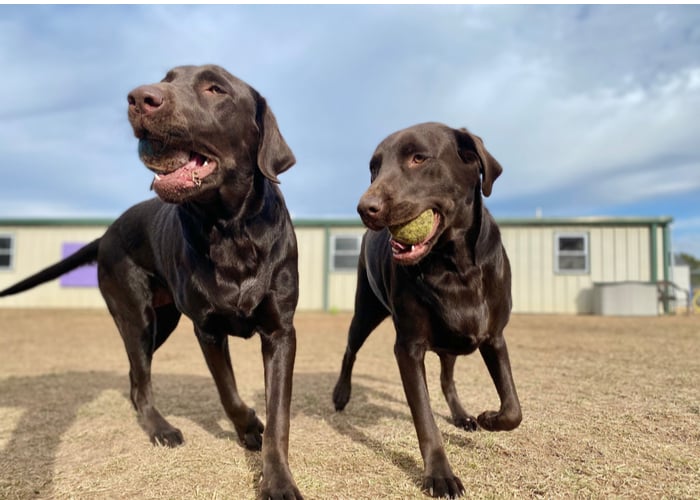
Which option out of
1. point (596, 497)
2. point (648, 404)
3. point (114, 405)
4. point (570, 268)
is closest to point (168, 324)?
point (114, 405)

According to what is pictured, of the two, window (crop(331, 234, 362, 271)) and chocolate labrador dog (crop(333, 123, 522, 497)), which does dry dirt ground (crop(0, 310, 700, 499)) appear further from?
window (crop(331, 234, 362, 271))

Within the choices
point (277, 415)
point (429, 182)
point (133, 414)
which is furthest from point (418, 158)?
point (133, 414)

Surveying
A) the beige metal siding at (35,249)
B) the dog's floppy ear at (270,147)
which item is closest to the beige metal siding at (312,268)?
the beige metal siding at (35,249)

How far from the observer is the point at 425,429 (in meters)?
Answer: 2.65

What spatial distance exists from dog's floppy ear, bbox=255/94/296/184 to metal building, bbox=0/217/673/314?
54.2ft

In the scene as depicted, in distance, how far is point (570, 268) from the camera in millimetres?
18859

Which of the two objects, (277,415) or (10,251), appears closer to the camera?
(277,415)

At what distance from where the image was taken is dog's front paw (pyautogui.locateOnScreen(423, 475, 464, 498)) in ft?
7.88

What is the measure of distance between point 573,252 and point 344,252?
7.89 metres

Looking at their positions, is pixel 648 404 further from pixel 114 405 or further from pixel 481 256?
pixel 114 405

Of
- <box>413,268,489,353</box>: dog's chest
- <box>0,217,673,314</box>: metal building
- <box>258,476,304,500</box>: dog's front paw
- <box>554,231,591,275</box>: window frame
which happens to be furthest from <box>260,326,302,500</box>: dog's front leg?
<box>554,231,591,275</box>: window frame

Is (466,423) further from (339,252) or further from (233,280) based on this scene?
(339,252)

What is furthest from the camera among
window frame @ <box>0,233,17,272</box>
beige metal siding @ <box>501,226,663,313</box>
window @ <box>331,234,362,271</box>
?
window frame @ <box>0,233,17,272</box>

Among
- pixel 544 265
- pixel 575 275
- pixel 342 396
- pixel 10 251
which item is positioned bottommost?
pixel 342 396
